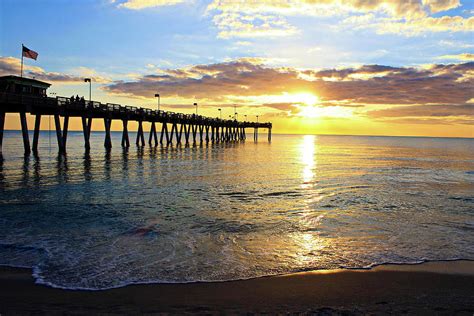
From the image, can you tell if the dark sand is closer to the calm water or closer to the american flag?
the calm water

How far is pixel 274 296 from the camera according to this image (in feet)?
19.5

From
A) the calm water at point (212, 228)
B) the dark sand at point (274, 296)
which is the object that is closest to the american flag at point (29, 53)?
the calm water at point (212, 228)

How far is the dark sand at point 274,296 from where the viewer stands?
5.42 metres

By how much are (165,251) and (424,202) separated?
1227 centimetres

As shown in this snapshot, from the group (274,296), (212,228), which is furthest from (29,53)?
(274,296)

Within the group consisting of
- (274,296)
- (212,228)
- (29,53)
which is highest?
(29,53)

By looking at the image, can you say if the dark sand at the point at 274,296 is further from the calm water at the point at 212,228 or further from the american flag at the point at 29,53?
the american flag at the point at 29,53

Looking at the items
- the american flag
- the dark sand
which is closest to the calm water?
the dark sand

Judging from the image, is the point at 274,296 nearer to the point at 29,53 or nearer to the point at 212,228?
the point at 212,228

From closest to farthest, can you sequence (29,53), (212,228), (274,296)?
(274,296)
(212,228)
(29,53)

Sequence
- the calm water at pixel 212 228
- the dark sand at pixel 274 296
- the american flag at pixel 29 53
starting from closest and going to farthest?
the dark sand at pixel 274 296
the calm water at pixel 212 228
the american flag at pixel 29 53

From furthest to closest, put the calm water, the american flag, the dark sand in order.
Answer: the american flag, the calm water, the dark sand

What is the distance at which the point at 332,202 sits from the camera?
15484 mm

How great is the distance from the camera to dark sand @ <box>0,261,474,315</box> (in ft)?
17.8
